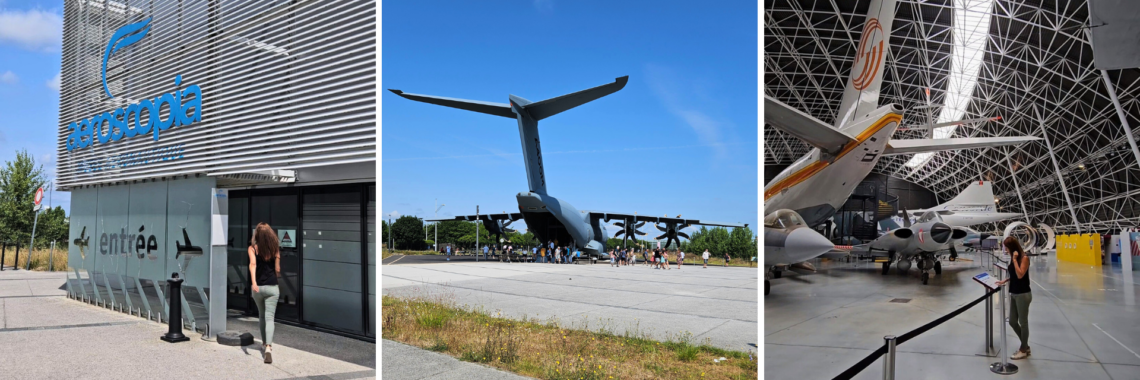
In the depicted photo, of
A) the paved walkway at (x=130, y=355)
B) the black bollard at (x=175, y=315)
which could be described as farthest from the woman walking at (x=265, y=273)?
the black bollard at (x=175, y=315)

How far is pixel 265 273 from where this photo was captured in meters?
6.97

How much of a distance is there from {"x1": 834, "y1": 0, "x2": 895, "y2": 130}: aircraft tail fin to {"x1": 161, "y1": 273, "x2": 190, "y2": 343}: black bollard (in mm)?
15895

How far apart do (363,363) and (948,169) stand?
220 feet

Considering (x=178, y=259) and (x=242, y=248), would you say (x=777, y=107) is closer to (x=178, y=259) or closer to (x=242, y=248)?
(x=242, y=248)

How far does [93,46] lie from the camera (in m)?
13.5

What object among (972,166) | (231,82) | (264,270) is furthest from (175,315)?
(972,166)

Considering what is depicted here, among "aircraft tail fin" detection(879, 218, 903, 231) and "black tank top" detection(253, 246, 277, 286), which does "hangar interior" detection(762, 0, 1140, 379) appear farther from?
"black tank top" detection(253, 246, 277, 286)

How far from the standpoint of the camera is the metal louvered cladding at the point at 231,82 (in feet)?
24.9

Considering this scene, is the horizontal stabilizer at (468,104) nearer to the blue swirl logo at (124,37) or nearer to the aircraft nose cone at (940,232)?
the blue swirl logo at (124,37)

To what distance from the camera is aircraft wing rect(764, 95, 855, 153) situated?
1129 centimetres

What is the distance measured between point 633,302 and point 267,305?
15.4ft

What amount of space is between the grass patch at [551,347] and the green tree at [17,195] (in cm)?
2779

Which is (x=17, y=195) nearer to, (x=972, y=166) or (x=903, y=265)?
(x=903, y=265)

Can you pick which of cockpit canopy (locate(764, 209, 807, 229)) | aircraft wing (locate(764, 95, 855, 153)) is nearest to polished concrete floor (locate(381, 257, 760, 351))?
cockpit canopy (locate(764, 209, 807, 229))
